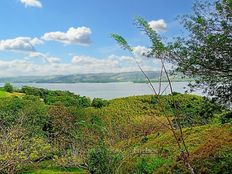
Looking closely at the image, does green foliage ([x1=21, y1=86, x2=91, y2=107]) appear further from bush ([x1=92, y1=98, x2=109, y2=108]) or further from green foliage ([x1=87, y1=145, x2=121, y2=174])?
green foliage ([x1=87, y1=145, x2=121, y2=174])

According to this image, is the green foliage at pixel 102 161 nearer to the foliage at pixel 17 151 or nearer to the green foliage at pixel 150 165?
the green foliage at pixel 150 165

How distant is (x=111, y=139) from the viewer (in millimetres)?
38500

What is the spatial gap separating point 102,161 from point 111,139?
1854 centimetres

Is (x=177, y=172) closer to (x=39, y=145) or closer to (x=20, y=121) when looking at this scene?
(x=39, y=145)

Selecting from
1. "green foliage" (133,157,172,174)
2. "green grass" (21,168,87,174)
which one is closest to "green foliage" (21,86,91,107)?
"green grass" (21,168,87,174)

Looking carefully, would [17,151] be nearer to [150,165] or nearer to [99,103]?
[150,165]

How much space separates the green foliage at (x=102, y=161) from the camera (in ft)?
65.0

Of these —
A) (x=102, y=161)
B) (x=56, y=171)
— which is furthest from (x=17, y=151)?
(x=102, y=161)

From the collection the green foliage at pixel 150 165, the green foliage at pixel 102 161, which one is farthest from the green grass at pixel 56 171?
the green foliage at pixel 150 165

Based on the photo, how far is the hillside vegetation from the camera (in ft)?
58.5

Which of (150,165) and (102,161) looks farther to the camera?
(150,165)

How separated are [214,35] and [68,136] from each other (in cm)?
3104

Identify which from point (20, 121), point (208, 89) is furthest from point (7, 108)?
point (208, 89)

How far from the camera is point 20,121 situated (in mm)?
39688
